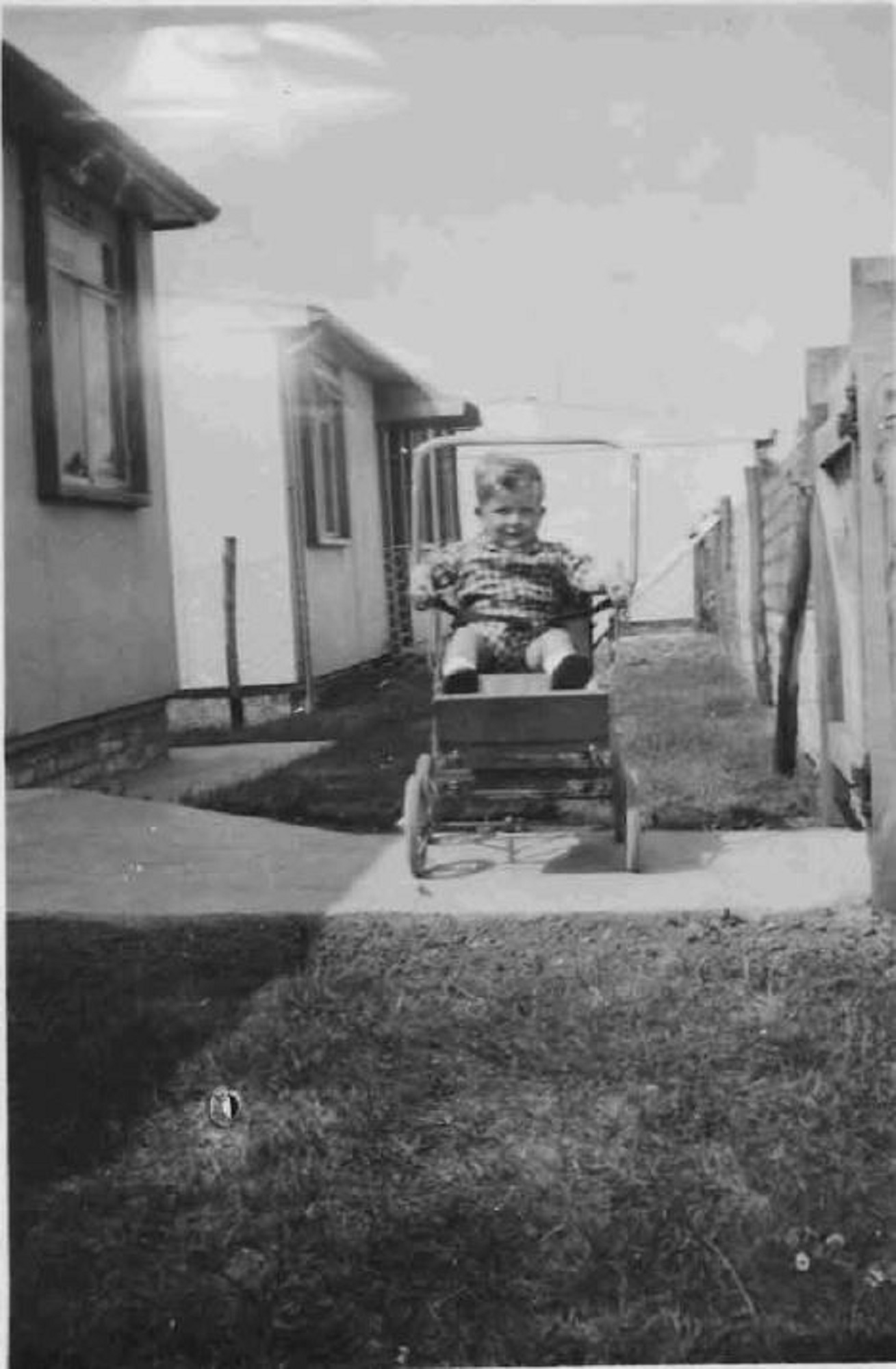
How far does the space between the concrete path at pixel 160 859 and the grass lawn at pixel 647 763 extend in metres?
0.47

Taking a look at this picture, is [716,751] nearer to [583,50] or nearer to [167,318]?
[167,318]

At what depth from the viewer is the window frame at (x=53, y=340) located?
16.8ft

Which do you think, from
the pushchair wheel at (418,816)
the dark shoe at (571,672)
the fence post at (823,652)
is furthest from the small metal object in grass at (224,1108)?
the fence post at (823,652)

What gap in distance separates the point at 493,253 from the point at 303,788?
9.13ft

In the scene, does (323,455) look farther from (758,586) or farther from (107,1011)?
(107,1011)

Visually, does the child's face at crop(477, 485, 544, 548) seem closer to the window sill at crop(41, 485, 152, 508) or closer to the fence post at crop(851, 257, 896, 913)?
the fence post at crop(851, 257, 896, 913)

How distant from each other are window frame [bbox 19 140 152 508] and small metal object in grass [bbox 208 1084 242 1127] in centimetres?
299

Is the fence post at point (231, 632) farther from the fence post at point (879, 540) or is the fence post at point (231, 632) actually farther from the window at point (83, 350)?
the fence post at point (879, 540)

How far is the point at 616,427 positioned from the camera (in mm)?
13367

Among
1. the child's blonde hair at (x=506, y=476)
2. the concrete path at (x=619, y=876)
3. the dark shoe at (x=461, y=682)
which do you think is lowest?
the concrete path at (x=619, y=876)

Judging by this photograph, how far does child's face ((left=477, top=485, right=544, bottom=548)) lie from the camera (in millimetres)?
4871

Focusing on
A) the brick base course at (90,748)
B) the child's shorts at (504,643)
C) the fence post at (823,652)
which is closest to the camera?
the fence post at (823,652)

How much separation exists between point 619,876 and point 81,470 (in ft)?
10.4

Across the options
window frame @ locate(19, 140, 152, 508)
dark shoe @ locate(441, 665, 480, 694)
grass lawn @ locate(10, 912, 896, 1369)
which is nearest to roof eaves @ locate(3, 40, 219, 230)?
window frame @ locate(19, 140, 152, 508)
